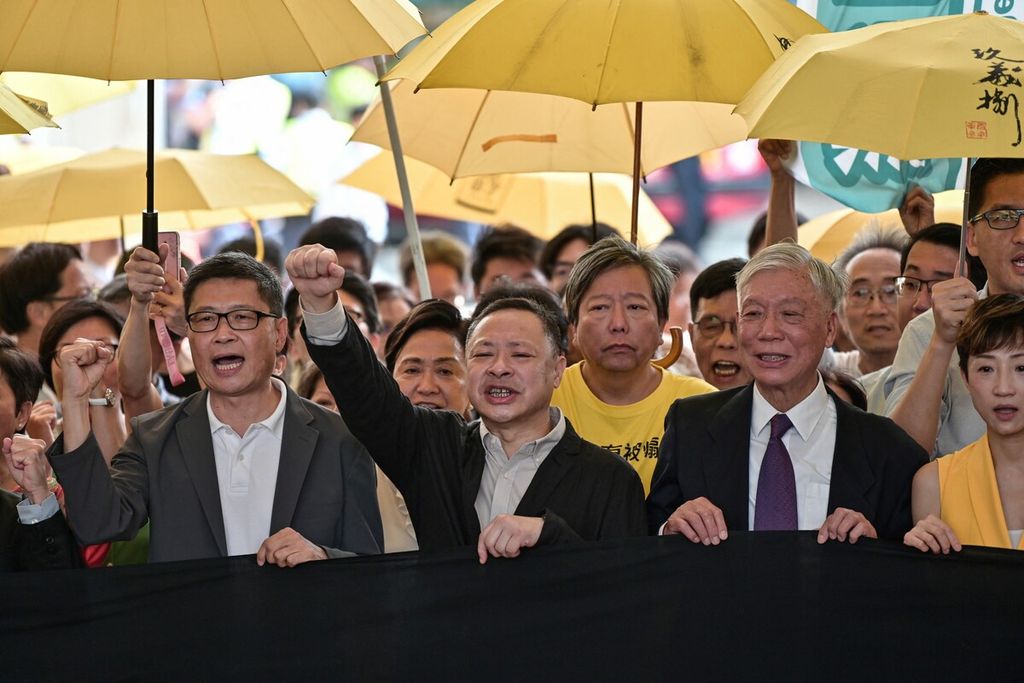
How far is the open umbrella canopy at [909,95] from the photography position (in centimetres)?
365

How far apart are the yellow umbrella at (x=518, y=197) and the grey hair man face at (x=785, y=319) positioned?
11.1 feet

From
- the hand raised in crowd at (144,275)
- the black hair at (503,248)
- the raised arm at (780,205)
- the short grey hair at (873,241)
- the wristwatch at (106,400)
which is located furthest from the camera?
the black hair at (503,248)

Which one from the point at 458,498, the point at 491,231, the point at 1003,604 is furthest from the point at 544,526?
the point at 491,231

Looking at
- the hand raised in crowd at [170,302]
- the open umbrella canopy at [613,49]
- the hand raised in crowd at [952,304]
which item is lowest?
the hand raised in crowd at [952,304]

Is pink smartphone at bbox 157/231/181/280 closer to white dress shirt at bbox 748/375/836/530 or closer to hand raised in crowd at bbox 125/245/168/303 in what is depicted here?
hand raised in crowd at bbox 125/245/168/303

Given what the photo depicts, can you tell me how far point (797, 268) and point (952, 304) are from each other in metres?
0.42

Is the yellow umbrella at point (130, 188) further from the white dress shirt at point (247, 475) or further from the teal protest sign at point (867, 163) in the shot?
the white dress shirt at point (247, 475)

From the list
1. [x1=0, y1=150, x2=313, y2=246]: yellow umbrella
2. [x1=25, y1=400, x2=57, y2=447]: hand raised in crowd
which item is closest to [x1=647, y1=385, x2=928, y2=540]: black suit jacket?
[x1=25, y1=400, x2=57, y2=447]: hand raised in crowd

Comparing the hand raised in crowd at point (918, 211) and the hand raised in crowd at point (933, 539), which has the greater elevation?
the hand raised in crowd at point (918, 211)

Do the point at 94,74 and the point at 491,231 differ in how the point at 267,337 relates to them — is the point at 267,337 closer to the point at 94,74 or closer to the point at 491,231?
the point at 94,74

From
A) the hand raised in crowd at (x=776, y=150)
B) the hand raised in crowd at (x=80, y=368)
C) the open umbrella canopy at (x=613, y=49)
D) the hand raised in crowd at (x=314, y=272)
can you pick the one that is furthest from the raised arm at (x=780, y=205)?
the hand raised in crowd at (x=80, y=368)

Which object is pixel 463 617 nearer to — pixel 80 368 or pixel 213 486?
pixel 213 486

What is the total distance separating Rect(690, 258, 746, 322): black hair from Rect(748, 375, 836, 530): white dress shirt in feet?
4.73

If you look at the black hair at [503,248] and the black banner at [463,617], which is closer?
the black banner at [463,617]
